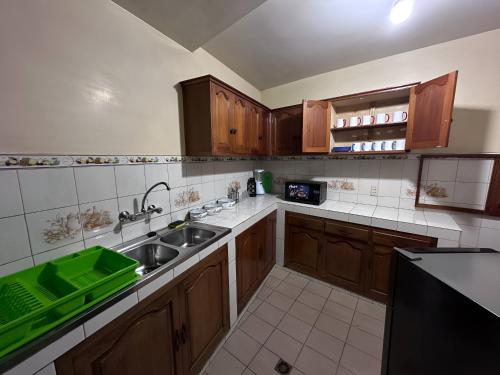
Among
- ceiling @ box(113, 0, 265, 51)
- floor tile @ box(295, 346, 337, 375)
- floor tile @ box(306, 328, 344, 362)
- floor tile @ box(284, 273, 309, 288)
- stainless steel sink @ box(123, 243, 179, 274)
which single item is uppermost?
ceiling @ box(113, 0, 265, 51)

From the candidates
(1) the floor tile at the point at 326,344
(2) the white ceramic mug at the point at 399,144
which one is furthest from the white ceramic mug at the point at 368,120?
(1) the floor tile at the point at 326,344

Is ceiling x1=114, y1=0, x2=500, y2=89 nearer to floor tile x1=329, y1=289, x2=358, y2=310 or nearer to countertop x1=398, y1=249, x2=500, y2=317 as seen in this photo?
countertop x1=398, y1=249, x2=500, y2=317

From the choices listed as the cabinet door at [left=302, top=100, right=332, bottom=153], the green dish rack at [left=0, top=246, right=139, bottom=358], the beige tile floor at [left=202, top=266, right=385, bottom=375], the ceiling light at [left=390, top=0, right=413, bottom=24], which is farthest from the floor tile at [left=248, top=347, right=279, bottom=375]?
the ceiling light at [left=390, top=0, right=413, bottom=24]

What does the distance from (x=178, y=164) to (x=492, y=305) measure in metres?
1.71

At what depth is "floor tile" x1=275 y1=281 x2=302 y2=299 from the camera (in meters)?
1.91

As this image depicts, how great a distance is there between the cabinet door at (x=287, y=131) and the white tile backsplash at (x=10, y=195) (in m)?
2.11

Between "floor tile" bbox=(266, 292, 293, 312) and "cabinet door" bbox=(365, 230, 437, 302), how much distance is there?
2.45 feet

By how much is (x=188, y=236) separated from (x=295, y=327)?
1125mm

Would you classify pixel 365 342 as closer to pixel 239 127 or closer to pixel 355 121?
pixel 355 121

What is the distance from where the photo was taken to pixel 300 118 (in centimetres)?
221

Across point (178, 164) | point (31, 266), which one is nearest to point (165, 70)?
point (178, 164)

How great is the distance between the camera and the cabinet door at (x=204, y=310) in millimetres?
1079

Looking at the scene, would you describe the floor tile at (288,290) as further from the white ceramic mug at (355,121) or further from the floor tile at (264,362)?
the white ceramic mug at (355,121)

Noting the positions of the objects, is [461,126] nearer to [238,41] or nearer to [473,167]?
[473,167]
